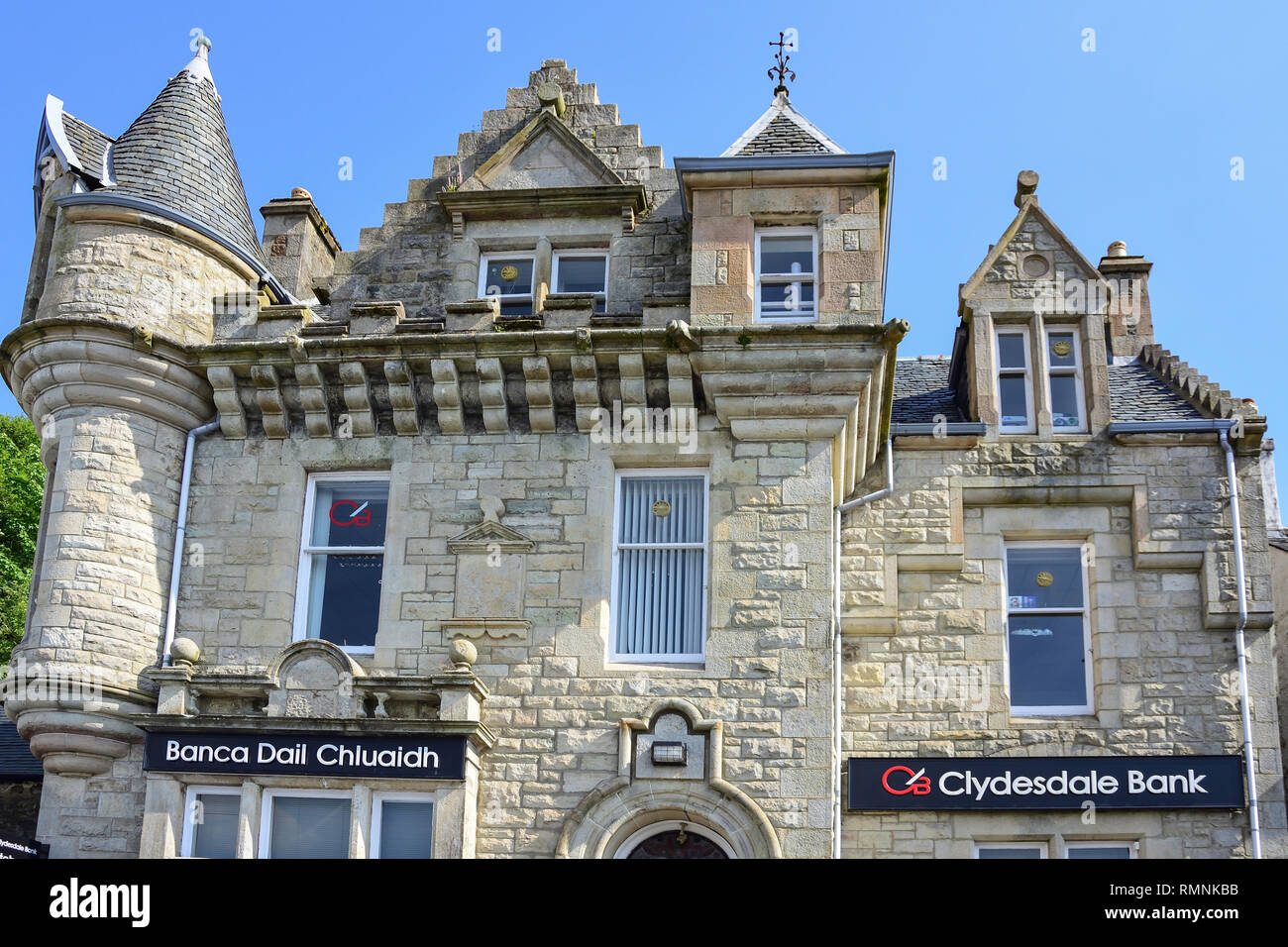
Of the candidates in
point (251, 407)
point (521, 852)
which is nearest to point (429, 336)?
point (251, 407)

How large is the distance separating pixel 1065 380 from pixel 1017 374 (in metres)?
0.57

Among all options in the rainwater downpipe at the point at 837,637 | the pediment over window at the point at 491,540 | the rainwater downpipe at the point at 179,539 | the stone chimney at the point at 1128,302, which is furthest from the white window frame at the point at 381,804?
the stone chimney at the point at 1128,302

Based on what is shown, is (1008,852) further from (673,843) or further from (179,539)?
(179,539)

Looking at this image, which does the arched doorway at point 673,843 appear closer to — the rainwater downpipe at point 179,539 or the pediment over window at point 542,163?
the rainwater downpipe at point 179,539

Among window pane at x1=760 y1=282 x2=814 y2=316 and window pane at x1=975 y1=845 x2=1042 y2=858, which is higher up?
window pane at x1=760 y1=282 x2=814 y2=316

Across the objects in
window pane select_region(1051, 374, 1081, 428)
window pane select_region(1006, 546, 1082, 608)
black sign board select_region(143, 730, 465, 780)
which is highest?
window pane select_region(1051, 374, 1081, 428)

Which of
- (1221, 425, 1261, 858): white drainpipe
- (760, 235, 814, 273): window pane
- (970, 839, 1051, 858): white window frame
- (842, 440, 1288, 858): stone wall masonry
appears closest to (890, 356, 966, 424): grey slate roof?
(842, 440, 1288, 858): stone wall masonry

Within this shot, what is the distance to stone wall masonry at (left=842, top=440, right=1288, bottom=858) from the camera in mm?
16344

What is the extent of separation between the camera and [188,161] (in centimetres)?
1820

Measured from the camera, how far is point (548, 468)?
16.6 m

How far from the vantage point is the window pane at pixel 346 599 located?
16.5m

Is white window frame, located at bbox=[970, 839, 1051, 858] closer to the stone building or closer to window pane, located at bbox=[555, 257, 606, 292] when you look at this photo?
the stone building

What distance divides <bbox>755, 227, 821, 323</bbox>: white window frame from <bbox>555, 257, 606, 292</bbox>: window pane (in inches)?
79.7

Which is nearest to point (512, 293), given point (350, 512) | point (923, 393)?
point (350, 512)
